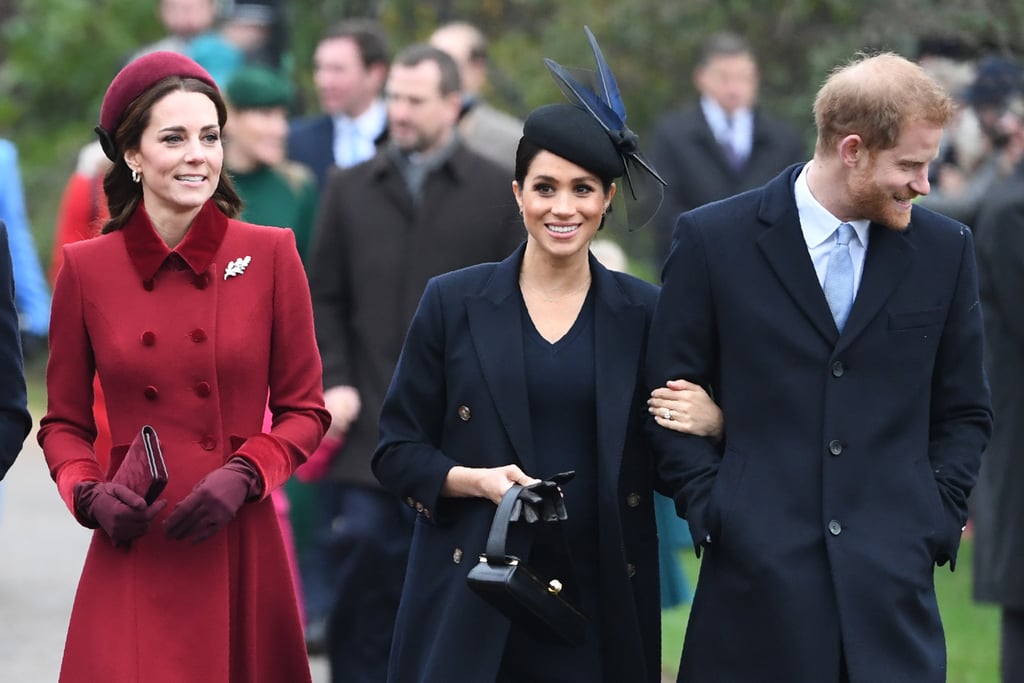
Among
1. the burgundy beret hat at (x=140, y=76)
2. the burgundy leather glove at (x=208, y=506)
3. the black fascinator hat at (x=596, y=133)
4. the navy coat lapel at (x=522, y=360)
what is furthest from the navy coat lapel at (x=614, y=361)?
the burgundy beret hat at (x=140, y=76)

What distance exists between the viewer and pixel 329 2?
1695cm

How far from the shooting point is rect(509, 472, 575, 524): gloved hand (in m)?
5.28

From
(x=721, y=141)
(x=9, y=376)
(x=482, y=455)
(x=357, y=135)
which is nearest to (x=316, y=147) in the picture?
(x=357, y=135)

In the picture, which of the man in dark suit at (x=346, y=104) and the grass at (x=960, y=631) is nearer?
the grass at (x=960, y=631)

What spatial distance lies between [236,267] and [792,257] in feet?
4.84

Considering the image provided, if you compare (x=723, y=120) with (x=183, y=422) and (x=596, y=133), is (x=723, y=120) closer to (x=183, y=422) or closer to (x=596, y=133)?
(x=596, y=133)

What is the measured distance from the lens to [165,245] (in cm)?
568

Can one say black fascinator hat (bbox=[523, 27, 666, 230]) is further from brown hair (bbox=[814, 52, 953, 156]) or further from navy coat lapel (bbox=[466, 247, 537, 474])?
brown hair (bbox=[814, 52, 953, 156])

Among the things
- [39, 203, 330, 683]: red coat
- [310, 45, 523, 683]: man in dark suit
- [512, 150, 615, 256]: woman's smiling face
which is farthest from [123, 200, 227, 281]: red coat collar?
[310, 45, 523, 683]: man in dark suit

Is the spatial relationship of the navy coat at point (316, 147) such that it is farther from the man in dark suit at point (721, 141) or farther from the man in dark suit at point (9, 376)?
the man in dark suit at point (9, 376)

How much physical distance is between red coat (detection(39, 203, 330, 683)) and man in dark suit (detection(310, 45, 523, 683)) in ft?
7.87

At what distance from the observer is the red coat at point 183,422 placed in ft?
18.1

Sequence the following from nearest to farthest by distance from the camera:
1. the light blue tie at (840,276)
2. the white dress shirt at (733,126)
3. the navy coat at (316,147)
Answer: the light blue tie at (840,276) < the navy coat at (316,147) < the white dress shirt at (733,126)

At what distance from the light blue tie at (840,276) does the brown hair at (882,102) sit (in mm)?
240
